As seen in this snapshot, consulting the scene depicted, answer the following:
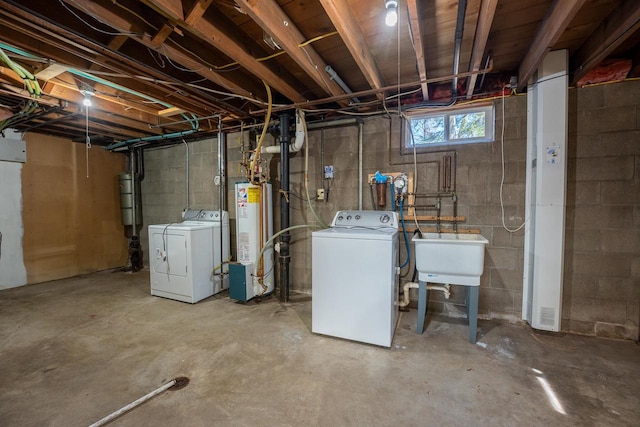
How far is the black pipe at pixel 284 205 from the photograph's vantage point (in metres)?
2.97

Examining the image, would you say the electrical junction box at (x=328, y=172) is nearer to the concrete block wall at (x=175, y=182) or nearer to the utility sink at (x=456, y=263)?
the utility sink at (x=456, y=263)

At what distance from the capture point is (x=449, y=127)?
263cm

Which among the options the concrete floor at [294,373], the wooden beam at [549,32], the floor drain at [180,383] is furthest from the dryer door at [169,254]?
the wooden beam at [549,32]

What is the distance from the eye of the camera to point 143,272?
4.38m

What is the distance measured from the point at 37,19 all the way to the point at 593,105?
4001mm

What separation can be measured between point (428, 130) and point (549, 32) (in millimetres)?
1122

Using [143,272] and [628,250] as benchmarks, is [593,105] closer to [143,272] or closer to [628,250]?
[628,250]

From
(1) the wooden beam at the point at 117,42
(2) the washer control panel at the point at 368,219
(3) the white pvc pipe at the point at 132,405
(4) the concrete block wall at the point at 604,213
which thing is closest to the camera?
(3) the white pvc pipe at the point at 132,405

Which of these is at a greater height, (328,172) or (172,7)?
(172,7)

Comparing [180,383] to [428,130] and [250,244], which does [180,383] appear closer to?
[250,244]

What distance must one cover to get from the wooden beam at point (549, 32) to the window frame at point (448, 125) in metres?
0.35

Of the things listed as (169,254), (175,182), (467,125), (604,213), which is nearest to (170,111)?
(175,182)

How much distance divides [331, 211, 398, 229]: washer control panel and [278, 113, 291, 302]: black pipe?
2.43 feet

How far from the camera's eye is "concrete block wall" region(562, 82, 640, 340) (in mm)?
2137
